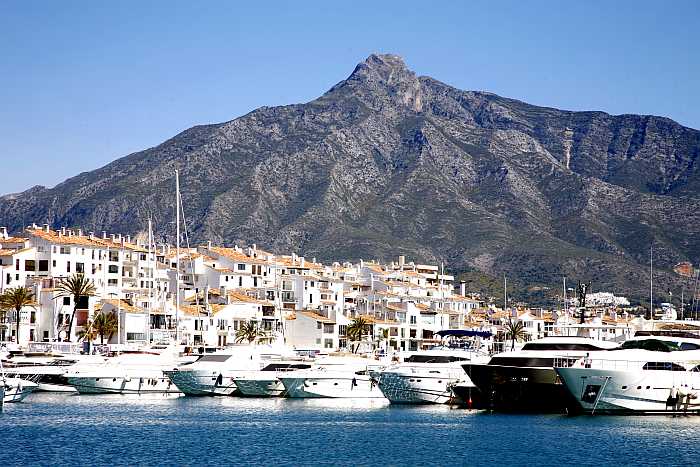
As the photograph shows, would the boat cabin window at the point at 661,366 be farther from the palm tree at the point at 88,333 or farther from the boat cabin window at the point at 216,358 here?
the palm tree at the point at 88,333

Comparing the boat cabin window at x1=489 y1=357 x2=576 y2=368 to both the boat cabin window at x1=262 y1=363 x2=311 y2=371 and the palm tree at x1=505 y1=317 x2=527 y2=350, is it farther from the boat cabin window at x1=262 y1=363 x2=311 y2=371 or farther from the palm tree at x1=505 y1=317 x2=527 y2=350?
the palm tree at x1=505 y1=317 x2=527 y2=350

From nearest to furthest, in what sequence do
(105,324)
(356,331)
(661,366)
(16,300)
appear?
(661,366) < (16,300) < (105,324) < (356,331)

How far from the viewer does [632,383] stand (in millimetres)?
70688

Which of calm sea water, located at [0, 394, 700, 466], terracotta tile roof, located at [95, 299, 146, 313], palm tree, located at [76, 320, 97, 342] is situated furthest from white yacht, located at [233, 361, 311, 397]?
terracotta tile roof, located at [95, 299, 146, 313]

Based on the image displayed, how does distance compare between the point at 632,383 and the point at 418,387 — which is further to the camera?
the point at 418,387

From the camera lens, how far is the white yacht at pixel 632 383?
70438 mm

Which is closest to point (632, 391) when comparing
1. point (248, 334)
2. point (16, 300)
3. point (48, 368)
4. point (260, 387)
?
point (260, 387)

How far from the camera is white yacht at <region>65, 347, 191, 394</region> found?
89750 millimetres

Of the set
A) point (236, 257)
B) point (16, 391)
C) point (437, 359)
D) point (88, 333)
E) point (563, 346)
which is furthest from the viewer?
point (236, 257)

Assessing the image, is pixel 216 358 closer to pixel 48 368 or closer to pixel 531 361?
pixel 48 368

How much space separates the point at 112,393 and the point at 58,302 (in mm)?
35395

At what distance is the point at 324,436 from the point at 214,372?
2625cm

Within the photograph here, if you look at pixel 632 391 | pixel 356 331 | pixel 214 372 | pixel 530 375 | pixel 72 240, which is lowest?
pixel 632 391

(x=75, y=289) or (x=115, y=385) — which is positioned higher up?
(x=75, y=289)
